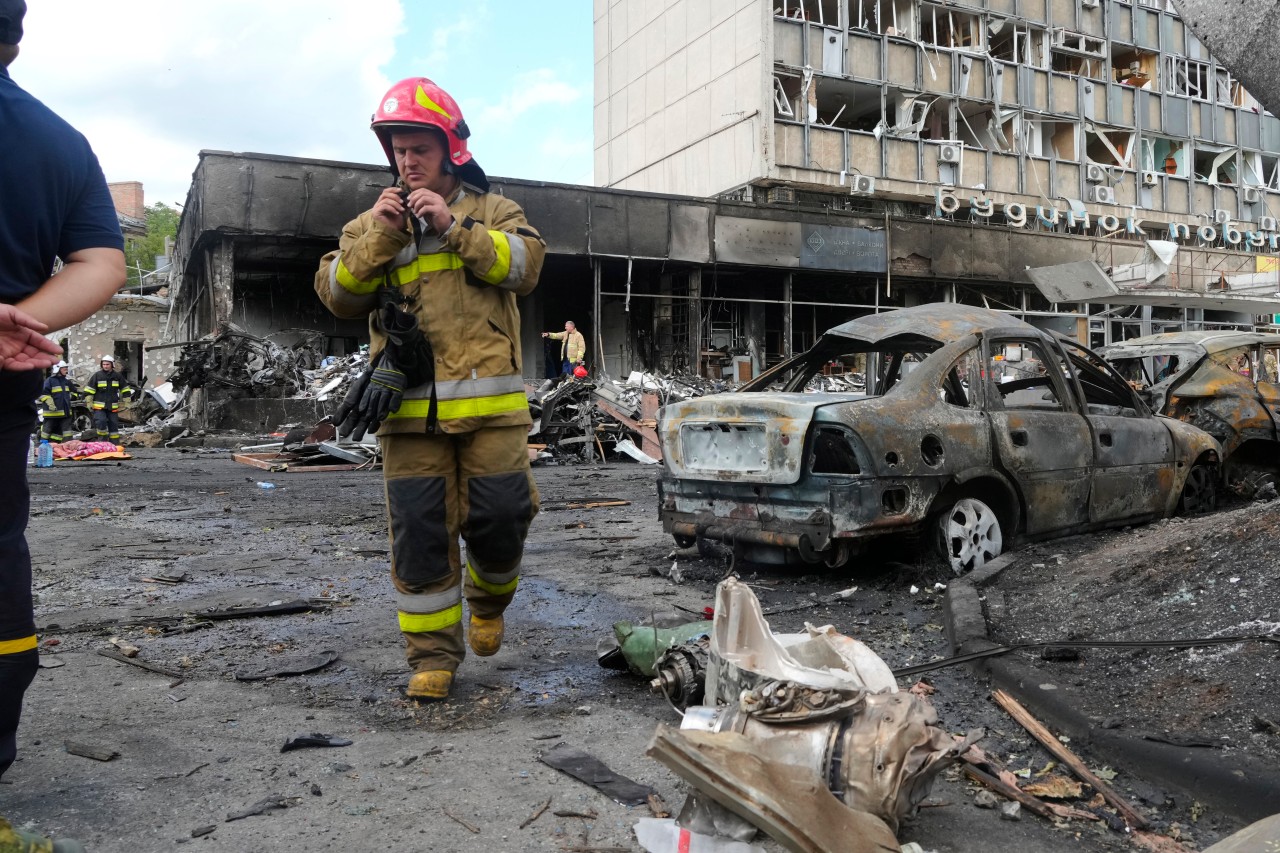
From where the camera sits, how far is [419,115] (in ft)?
10.5

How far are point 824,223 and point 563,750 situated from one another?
23.7 m

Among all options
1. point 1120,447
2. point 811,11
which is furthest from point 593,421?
point 811,11

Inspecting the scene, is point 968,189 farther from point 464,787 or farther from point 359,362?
point 464,787

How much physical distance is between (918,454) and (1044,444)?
1.06 metres

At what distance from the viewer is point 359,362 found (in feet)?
68.6

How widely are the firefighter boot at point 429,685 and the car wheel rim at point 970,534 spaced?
306 cm

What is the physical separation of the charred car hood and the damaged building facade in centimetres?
1815

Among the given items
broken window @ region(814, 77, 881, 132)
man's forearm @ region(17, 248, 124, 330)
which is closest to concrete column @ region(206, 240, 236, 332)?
broken window @ region(814, 77, 881, 132)

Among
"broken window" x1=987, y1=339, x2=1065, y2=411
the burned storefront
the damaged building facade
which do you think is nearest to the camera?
"broken window" x1=987, y1=339, x2=1065, y2=411

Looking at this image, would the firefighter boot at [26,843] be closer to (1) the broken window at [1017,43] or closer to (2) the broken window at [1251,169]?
(1) the broken window at [1017,43]

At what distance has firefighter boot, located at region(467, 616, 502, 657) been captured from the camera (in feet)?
11.4

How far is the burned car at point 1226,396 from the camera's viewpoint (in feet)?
26.6

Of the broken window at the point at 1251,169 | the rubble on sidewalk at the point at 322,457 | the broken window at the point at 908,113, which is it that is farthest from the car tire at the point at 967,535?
the broken window at the point at 1251,169

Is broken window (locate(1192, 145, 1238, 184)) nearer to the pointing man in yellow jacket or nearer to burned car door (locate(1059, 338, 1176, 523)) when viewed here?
the pointing man in yellow jacket
